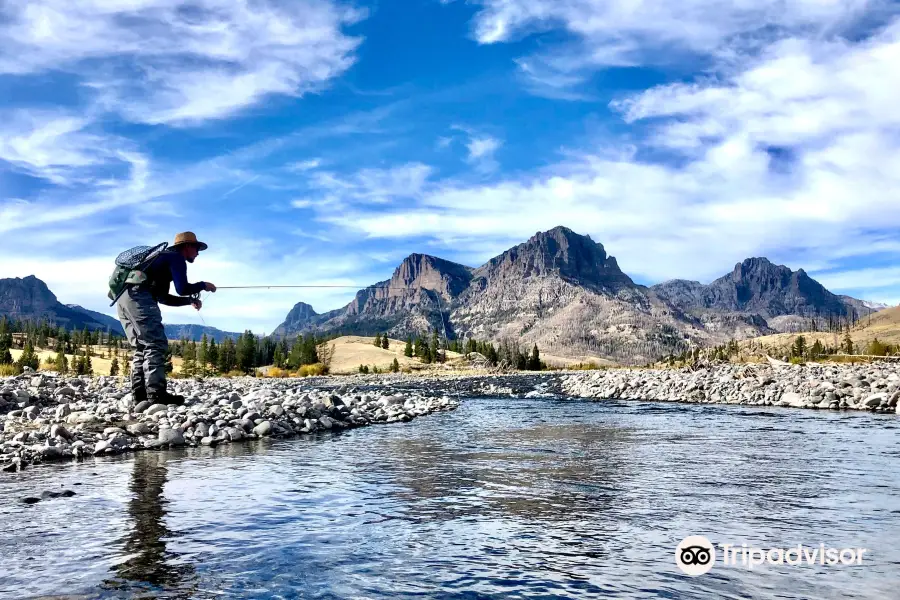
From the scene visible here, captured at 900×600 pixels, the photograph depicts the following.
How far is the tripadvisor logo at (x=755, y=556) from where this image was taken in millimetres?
5816

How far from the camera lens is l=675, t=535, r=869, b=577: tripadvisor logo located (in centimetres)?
582

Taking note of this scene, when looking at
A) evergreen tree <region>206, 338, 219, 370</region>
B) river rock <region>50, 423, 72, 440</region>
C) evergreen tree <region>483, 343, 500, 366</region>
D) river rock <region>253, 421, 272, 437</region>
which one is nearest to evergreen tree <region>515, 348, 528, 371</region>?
evergreen tree <region>483, 343, 500, 366</region>

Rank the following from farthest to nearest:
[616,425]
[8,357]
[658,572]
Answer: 1. [8,357]
2. [616,425]
3. [658,572]

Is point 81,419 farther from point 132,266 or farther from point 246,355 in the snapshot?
point 246,355

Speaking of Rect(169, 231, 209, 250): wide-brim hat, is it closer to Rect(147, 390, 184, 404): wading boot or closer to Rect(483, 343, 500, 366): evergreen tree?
Rect(147, 390, 184, 404): wading boot

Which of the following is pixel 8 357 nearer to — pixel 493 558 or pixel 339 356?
pixel 339 356

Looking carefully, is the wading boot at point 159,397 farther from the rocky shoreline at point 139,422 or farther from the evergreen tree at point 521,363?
the evergreen tree at point 521,363

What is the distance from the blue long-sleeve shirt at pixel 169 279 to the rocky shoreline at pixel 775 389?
1059 inches

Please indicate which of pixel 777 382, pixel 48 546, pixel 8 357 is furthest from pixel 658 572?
pixel 8 357

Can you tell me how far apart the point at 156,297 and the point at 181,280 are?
1106 millimetres

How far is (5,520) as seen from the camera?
24.7ft

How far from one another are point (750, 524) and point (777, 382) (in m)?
33.5

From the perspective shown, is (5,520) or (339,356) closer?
(5,520)

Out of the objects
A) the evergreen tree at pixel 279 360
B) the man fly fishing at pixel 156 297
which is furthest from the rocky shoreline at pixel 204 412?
the evergreen tree at pixel 279 360
